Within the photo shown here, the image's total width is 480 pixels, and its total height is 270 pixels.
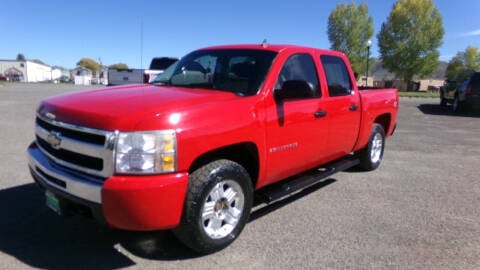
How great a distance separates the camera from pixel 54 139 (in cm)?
323

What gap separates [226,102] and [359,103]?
2.67m

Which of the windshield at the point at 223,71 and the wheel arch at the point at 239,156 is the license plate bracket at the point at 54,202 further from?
the windshield at the point at 223,71

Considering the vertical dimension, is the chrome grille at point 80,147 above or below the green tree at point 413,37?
below

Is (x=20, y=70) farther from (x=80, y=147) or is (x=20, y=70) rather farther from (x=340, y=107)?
(x=80, y=147)

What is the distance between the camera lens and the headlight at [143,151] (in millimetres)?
2822

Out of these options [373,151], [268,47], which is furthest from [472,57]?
[268,47]

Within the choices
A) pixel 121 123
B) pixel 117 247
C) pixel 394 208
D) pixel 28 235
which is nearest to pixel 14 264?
pixel 28 235

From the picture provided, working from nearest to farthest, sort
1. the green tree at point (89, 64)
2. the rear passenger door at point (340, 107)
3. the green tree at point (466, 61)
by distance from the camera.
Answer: the rear passenger door at point (340, 107) → the green tree at point (466, 61) → the green tree at point (89, 64)

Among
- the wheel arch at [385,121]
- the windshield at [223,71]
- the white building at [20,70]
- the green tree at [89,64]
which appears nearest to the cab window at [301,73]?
the windshield at [223,71]

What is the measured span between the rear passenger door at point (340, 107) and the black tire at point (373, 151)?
2.51ft

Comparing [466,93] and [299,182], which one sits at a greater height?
[466,93]

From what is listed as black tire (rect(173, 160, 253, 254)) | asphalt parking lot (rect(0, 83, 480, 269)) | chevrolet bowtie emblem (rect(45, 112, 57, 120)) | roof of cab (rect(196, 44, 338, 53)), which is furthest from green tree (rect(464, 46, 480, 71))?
chevrolet bowtie emblem (rect(45, 112, 57, 120))

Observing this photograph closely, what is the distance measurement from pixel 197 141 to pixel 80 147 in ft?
2.88

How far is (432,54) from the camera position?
45156 mm
